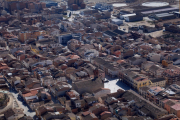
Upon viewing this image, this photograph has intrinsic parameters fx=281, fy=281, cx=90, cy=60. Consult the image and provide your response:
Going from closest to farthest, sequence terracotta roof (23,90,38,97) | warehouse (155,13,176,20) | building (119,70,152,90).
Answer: terracotta roof (23,90,38,97) → building (119,70,152,90) → warehouse (155,13,176,20)

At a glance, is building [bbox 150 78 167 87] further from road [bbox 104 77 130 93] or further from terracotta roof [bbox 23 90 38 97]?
terracotta roof [bbox 23 90 38 97]

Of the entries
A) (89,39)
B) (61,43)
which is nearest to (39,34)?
(61,43)

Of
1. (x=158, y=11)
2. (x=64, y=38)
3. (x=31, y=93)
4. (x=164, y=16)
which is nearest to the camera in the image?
(x=31, y=93)

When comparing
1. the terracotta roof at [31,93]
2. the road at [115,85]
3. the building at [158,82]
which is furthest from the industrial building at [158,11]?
the terracotta roof at [31,93]

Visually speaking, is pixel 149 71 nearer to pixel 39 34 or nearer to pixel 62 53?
pixel 62 53

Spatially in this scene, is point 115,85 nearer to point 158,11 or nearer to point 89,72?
point 89,72

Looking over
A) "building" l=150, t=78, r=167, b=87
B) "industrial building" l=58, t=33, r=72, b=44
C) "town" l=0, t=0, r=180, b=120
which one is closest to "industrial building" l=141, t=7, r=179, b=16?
"town" l=0, t=0, r=180, b=120

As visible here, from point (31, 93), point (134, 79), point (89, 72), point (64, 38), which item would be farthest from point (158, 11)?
point (31, 93)

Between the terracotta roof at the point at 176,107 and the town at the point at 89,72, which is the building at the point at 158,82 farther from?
the terracotta roof at the point at 176,107
